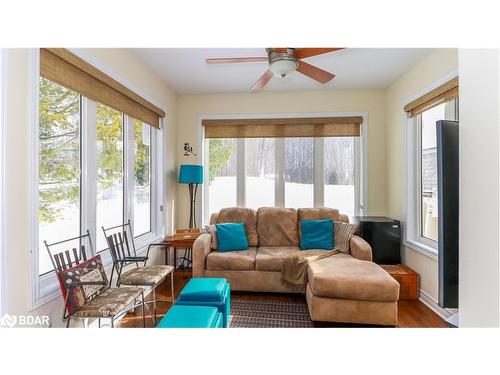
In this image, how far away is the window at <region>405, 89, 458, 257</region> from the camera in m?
2.89

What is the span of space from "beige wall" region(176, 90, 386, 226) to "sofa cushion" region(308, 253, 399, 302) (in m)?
1.77

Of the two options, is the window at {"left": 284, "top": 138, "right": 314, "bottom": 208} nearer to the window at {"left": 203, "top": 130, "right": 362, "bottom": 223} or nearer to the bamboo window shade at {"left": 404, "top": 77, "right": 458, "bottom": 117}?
the window at {"left": 203, "top": 130, "right": 362, "bottom": 223}

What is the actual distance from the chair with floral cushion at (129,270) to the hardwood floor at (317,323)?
132 millimetres

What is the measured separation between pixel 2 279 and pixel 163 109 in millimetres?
2736

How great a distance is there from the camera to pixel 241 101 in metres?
4.01

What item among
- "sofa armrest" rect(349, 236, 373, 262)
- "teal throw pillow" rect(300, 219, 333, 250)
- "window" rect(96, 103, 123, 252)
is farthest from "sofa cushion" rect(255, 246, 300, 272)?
"window" rect(96, 103, 123, 252)

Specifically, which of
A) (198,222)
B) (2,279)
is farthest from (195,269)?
(2,279)

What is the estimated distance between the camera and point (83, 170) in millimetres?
2176

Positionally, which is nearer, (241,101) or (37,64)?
(37,64)

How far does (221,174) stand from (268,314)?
90.8 inches

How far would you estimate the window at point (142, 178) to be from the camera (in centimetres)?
310

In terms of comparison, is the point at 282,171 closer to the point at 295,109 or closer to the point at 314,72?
the point at 295,109
